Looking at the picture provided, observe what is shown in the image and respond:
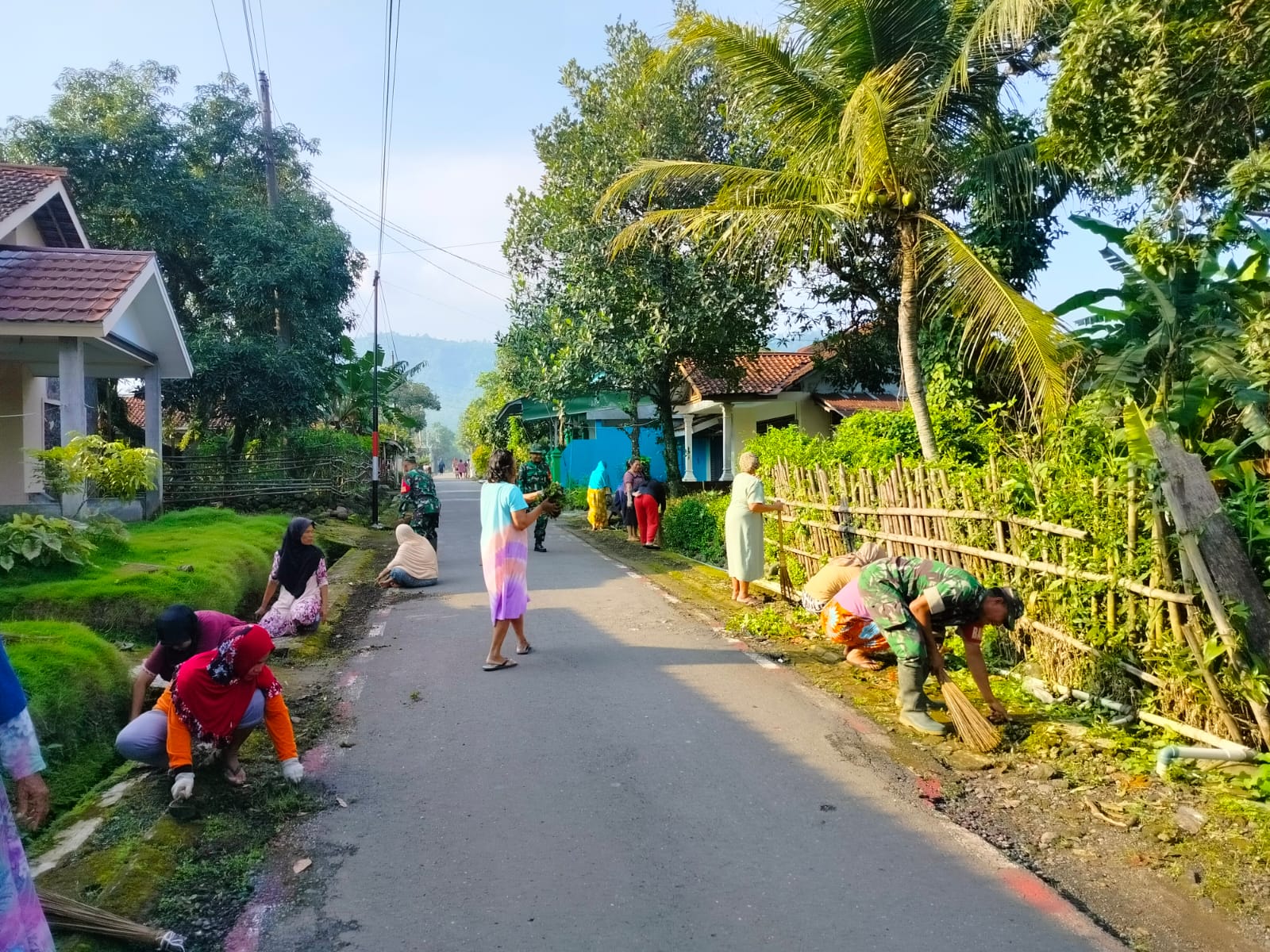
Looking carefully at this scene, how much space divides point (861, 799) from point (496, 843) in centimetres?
189

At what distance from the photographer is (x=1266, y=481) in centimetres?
525

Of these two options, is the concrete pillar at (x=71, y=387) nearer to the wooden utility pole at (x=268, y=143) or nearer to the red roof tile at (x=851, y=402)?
the wooden utility pole at (x=268, y=143)

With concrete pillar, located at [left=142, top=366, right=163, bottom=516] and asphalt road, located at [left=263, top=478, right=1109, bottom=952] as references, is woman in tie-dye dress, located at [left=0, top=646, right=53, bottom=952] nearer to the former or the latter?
asphalt road, located at [left=263, top=478, right=1109, bottom=952]

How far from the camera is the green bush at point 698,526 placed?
14023mm

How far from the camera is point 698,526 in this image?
15.2 metres

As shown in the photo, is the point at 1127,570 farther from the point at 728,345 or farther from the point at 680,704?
the point at 728,345

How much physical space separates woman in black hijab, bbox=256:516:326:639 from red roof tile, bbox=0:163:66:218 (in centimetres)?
769

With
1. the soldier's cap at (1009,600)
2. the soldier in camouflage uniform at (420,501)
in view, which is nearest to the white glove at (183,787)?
the soldier's cap at (1009,600)

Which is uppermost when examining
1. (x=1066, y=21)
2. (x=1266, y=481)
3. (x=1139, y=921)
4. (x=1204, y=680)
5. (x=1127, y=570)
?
(x=1066, y=21)

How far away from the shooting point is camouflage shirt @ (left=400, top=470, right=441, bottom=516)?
1410cm

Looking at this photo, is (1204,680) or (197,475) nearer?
(1204,680)

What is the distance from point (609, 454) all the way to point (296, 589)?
24.4 meters

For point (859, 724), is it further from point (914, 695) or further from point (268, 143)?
point (268, 143)

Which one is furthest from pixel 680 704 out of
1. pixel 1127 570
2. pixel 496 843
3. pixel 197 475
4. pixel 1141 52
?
pixel 197 475
